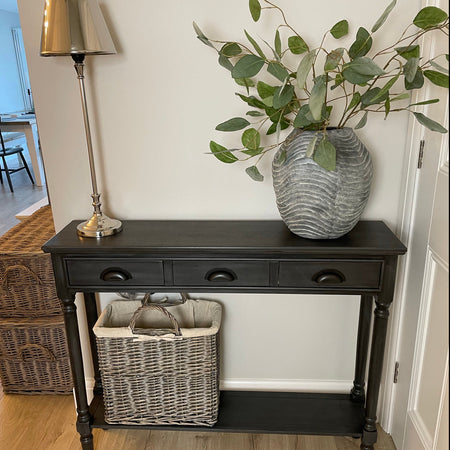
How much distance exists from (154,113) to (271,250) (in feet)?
2.13

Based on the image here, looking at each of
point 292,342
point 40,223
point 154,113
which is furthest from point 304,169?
point 40,223

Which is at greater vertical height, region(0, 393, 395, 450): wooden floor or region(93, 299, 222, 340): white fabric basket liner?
region(93, 299, 222, 340): white fabric basket liner

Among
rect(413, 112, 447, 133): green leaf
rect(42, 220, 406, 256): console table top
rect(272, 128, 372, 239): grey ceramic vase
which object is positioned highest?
rect(413, 112, 447, 133): green leaf

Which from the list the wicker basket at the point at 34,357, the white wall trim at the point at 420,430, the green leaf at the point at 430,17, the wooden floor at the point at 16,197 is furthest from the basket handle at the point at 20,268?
the wooden floor at the point at 16,197

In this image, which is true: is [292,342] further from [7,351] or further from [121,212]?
[7,351]

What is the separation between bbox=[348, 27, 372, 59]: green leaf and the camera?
4.32ft

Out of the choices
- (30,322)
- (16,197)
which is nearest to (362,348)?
(30,322)

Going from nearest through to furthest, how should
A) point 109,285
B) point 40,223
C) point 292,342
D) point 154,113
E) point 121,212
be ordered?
point 109,285, point 154,113, point 121,212, point 292,342, point 40,223

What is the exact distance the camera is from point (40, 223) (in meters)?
2.21

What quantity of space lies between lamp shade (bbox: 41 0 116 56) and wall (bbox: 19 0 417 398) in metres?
0.22

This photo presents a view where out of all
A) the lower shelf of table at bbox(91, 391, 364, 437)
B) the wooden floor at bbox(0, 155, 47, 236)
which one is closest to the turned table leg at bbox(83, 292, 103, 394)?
the lower shelf of table at bbox(91, 391, 364, 437)

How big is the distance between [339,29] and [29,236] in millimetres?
1535

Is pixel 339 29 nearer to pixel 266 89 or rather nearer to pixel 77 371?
pixel 266 89

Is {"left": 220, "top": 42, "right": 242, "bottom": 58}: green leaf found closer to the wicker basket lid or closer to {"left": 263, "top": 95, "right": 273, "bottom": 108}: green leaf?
{"left": 263, "top": 95, "right": 273, "bottom": 108}: green leaf
